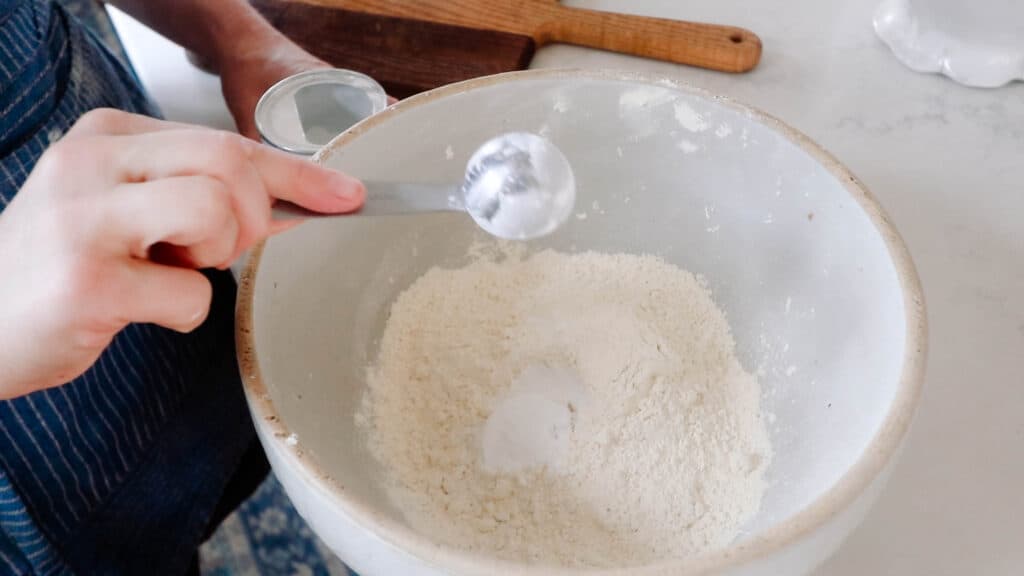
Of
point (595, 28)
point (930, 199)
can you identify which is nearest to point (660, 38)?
point (595, 28)

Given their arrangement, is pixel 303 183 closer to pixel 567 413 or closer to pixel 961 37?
pixel 567 413

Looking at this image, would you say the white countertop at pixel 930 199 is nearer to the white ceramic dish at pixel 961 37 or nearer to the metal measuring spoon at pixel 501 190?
the white ceramic dish at pixel 961 37

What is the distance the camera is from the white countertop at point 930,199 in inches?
21.2

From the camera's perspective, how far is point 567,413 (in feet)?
1.96

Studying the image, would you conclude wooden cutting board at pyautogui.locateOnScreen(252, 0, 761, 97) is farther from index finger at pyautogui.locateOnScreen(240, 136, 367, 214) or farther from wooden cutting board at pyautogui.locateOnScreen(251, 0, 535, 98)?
index finger at pyautogui.locateOnScreen(240, 136, 367, 214)

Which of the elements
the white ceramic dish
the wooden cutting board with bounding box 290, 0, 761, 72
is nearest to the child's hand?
the wooden cutting board with bounding box 290, 0, 761, 72

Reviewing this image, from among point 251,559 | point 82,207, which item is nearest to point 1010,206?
point 82,207

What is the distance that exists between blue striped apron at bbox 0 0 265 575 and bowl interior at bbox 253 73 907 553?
0.17 metres

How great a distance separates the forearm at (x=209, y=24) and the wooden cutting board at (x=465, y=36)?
0.07 m

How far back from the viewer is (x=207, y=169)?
0.39 meters

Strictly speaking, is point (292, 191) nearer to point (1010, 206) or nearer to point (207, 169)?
point (207, 169)

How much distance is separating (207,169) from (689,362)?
0.38 metres

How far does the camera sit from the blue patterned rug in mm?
1091

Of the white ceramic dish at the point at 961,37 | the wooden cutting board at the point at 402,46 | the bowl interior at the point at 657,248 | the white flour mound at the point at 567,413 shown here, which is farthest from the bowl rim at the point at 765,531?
the white ceramic dish at the point at 961,37
